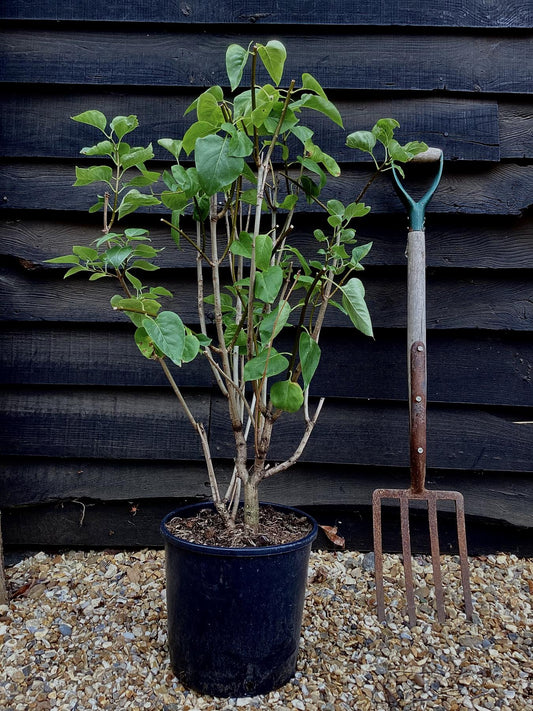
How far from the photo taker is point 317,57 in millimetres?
1556

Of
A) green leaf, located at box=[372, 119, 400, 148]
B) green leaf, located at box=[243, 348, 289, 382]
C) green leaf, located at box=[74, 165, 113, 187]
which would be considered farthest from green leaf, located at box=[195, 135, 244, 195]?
green leaf, located at box=[372, 119, 400, 148]

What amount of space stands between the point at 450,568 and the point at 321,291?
0.97m

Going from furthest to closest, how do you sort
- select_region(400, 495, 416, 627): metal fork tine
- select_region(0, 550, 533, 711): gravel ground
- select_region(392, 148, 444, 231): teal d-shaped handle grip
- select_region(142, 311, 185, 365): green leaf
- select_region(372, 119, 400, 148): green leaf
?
select_region(392, 148, 444, 231): teal d-shaped handle grip → select_region(400, 495, 416, 627): metal fork tine → select_region(372, 119, 400, 148): green leaf → select_region(0, 550, 533, 711): gravel ground → select_region(142, 311, 185, 365): green leaf

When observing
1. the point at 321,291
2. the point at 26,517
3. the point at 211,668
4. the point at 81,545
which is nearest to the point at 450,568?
the point at 211,668

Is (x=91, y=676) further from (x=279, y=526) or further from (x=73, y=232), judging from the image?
(x=73, y=232)

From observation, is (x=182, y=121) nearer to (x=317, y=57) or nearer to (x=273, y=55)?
(x=317, y=57)

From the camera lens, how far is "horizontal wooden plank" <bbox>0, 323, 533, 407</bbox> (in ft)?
5.19

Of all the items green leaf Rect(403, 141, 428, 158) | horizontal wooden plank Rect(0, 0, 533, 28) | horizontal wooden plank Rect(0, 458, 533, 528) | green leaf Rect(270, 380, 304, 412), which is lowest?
horizontal wooden plank Rect(0, 458, 533, 528)

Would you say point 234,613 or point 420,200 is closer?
point 234,613

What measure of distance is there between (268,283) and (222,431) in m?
0.71

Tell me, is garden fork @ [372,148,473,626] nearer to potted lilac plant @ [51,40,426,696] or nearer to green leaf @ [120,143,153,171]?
potted lilac plant @ [51,40,426,696]

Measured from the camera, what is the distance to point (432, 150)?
1.46m

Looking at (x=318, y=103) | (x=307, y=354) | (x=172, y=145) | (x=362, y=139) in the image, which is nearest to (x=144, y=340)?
(x=307, y=354)

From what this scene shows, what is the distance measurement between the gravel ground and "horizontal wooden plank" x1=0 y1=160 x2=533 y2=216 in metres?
1.04
